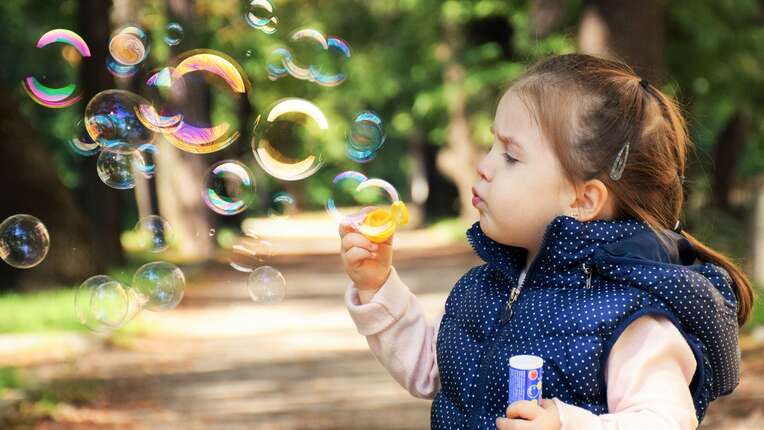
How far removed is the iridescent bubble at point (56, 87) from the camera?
4500mm

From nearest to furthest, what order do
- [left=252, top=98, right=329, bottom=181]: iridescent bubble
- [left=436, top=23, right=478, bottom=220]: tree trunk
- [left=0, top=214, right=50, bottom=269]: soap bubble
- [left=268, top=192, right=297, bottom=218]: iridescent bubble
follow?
[left=252, top=98, right=329, bottom=181]: iridescent bubble → [left=268, top=192, right=297, bottom=218]: iridescent bubble → [left=0, top=214, right=50, bottom=269]: soap bubble → [left=436, top=23, right=478, bottom=220]: tree trunk

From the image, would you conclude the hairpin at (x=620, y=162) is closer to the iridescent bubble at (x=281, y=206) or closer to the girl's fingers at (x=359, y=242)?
the girl's fingers at (x=359, y=242)

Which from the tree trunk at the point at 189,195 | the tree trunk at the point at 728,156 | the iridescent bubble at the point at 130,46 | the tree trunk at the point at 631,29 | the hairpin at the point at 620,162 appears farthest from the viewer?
the tree trunk at the point at 728,156

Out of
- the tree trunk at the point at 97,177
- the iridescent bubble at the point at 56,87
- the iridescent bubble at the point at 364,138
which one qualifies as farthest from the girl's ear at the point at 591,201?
the tree trunk at the point at 97,177

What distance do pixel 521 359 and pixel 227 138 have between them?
94.6 inches

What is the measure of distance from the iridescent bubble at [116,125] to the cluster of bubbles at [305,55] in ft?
1.89

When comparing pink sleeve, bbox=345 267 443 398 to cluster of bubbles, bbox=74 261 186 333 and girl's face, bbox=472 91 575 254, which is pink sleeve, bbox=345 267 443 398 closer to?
girl's face, bbox=472 91 575 254

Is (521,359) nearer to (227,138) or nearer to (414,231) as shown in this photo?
(227,138)

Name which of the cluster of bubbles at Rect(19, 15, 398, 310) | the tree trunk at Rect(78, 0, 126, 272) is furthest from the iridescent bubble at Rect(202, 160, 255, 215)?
the tree trunk at Rect(78, 0, 126, 272)

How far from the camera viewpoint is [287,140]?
3.95 m

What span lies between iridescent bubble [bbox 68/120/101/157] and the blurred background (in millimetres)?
23

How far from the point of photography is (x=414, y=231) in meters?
32.0

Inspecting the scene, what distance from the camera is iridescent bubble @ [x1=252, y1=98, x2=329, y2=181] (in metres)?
3.78

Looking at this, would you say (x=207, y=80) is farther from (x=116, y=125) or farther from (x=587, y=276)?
(x=587, y=276)
